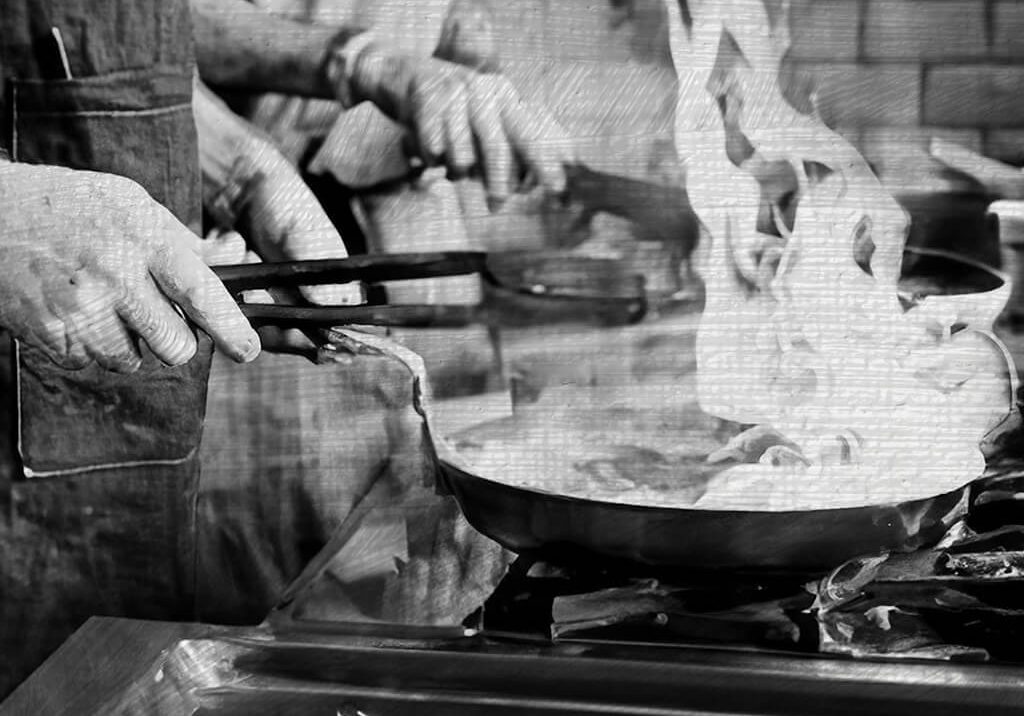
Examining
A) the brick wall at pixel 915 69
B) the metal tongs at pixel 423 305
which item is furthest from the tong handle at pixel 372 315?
the brick wall at pixel 915 69

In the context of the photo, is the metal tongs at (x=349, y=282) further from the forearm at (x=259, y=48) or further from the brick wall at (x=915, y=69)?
the brick wall at (x=915, y=69)

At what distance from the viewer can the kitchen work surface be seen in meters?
0.98

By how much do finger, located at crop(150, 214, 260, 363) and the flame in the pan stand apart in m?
0.53

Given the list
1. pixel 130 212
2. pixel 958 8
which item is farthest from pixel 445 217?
pixel 958 8

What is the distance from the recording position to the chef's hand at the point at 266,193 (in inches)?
45.6

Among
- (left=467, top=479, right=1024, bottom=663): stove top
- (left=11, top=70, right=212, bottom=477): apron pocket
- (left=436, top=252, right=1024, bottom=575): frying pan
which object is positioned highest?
(left=11, top=70, right=212, bottom=477): apron pocket

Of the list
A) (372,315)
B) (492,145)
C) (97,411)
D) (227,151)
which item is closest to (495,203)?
→ (492,145)

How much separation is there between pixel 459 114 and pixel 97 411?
559 mm

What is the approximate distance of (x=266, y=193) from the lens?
3.81 feet

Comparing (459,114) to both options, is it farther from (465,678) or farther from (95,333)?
(465,678)

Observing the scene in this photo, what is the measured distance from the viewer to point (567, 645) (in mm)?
1071

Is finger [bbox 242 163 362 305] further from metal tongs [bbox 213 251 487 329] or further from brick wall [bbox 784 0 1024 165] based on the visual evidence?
brick wall [bbox 784 0 1024 165]

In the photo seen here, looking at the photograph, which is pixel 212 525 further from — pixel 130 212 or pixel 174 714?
pixel 130 212

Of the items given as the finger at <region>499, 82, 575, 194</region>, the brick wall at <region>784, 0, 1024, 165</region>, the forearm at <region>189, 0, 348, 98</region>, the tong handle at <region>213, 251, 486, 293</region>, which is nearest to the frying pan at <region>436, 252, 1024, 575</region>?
the brick wall at <region>784, 0, 1024, 165</region>
